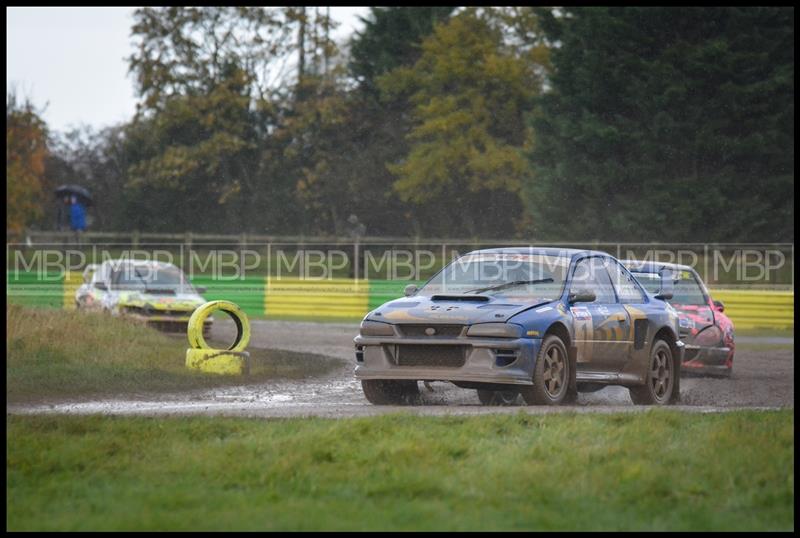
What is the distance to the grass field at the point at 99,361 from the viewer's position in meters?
14.3

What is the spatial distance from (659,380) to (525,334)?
242 centimetres

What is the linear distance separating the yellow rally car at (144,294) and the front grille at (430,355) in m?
12.3

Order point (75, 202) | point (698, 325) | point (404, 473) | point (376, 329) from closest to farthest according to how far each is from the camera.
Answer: point (404, 473) < point (376, 329) < point (698, 325) < point (75, 202)

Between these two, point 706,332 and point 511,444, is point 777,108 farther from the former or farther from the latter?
point 511,444

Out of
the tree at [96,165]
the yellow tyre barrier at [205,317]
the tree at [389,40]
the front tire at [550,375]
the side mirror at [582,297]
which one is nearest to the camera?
the front tire at [550,375]

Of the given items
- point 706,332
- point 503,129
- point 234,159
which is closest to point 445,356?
point 706,332

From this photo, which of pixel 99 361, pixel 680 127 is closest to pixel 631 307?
pixel 99 361

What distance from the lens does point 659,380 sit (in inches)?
529

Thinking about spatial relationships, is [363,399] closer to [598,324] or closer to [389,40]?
[598,324]

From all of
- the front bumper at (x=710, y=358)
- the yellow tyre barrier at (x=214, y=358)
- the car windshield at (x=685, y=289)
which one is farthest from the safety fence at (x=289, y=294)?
the yellow tyre barrier at (x=214, y=358)

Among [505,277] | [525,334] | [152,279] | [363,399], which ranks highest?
[505,277]

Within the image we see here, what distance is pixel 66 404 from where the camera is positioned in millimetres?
12602

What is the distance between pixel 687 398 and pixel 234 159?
41761 millimetres

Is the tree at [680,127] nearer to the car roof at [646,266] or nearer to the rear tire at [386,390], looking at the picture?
the car roof at [646,266]
